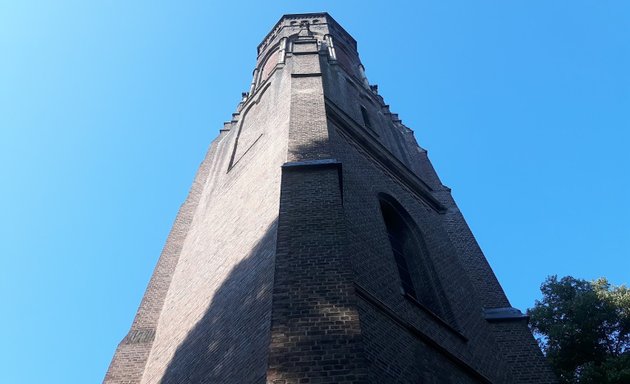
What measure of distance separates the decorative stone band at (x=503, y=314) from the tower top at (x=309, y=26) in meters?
16.1

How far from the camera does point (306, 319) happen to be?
5.30 metres

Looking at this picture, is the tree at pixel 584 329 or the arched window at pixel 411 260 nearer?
the arched window at pixel 411 260

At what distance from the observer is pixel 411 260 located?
9883 mm

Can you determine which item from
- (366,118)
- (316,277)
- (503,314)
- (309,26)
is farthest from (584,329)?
(309,26)

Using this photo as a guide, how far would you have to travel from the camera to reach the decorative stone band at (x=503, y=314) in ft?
30.0

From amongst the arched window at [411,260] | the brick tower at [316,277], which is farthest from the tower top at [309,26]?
the arched window at [411,260]

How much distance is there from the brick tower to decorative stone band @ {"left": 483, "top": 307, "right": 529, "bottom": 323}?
0.07 ft

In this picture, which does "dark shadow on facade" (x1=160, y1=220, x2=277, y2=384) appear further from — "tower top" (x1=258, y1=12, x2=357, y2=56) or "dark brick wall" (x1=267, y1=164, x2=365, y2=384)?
"tower top" (x1=258, y1=12, x2=357, y2=56)

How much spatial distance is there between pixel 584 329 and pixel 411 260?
707 cm

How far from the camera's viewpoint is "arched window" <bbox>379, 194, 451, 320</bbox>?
29.3ft

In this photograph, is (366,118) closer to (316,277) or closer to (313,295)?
(316,277)

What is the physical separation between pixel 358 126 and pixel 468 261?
4.00 metres

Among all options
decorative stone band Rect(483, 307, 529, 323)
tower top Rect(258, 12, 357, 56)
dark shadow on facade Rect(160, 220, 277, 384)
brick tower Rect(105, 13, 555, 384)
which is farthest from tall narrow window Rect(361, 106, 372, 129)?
dark shadow on facade Rect(160, 220, 277, 384)

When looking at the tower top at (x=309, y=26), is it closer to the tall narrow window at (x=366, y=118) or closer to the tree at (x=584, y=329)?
the tall narrow window at (x=366, y=118)
